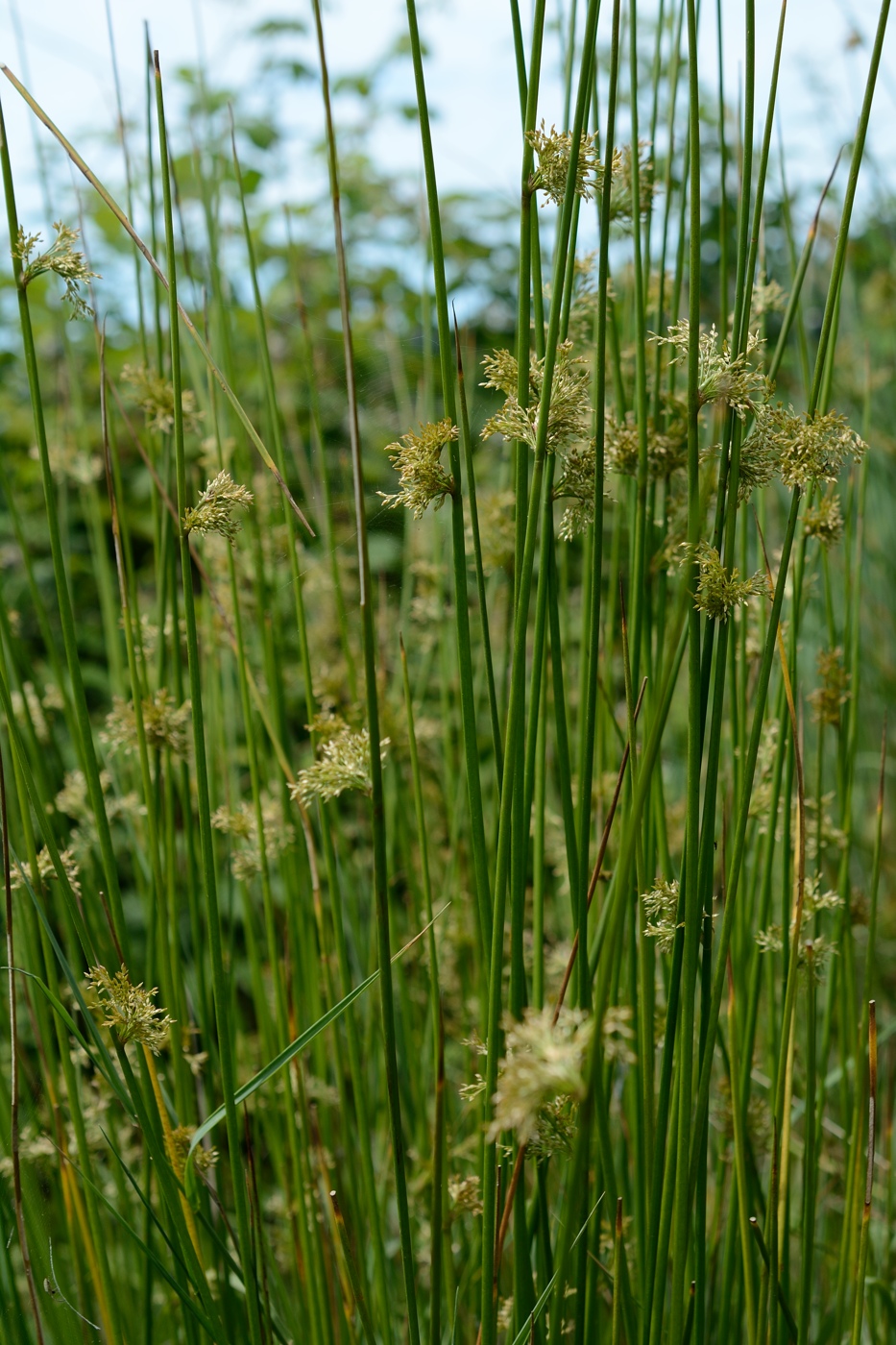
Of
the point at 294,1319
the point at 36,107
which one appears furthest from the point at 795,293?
the point at 294,1319

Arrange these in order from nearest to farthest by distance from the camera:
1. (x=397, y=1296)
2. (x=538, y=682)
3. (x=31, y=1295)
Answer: (x=538, y=682) → (x=31, y=1295) → (x=397, y=1296)

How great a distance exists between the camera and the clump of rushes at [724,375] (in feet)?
1.83

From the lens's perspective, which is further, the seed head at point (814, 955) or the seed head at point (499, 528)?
the seed head at point (499, 528)

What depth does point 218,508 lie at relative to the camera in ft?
1.90

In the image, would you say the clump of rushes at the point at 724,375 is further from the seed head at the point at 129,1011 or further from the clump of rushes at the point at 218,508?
the seed head at the point at 129,1011

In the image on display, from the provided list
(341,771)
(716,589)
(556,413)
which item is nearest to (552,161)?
(556,413)

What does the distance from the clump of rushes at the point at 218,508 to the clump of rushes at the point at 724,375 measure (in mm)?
244

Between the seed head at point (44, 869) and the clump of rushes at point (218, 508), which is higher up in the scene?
the clump of rushes at point (218, 508)

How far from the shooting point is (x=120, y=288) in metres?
2.79

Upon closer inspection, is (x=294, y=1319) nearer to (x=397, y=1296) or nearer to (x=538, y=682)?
(x=397, y=1296)

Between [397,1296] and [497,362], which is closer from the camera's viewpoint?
[497,362]

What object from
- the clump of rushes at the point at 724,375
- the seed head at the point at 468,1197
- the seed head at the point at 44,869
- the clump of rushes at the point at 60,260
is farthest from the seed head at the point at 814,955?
the clump of rushes at the point at 60,260

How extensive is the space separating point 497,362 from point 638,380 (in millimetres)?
83

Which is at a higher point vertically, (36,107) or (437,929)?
(36,107)
